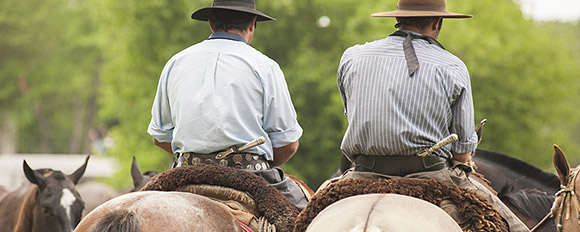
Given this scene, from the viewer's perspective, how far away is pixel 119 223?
3902 mm

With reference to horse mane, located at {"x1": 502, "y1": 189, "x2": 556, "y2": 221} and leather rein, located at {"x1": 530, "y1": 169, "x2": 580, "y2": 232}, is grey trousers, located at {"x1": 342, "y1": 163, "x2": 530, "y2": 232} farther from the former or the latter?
horse mane, located at {"x1": 502, "y1": 189, "x2": 556, "y2": 221}

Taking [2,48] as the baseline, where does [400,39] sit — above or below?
above

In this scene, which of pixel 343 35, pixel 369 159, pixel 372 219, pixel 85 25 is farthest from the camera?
pixel 85 25

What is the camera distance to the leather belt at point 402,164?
4465mm

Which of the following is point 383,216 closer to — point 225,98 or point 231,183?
point 231,183

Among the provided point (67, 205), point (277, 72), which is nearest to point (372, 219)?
point (277, 72)

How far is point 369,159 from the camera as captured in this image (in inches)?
179

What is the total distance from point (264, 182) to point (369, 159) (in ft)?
2.34

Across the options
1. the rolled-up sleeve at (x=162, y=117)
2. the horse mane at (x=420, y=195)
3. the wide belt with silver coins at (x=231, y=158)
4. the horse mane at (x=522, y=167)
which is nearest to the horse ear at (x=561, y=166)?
the horse mane at (x=420, y=195)

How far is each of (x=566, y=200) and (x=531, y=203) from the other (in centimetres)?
90

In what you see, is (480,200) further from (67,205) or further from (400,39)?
(67,205)

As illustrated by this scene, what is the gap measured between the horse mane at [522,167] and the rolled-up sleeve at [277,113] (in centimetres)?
211

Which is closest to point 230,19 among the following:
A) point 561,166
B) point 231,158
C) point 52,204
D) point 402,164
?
point 231,158

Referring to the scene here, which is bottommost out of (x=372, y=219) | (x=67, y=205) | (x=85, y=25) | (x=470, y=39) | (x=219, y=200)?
(x=85, y=25)
